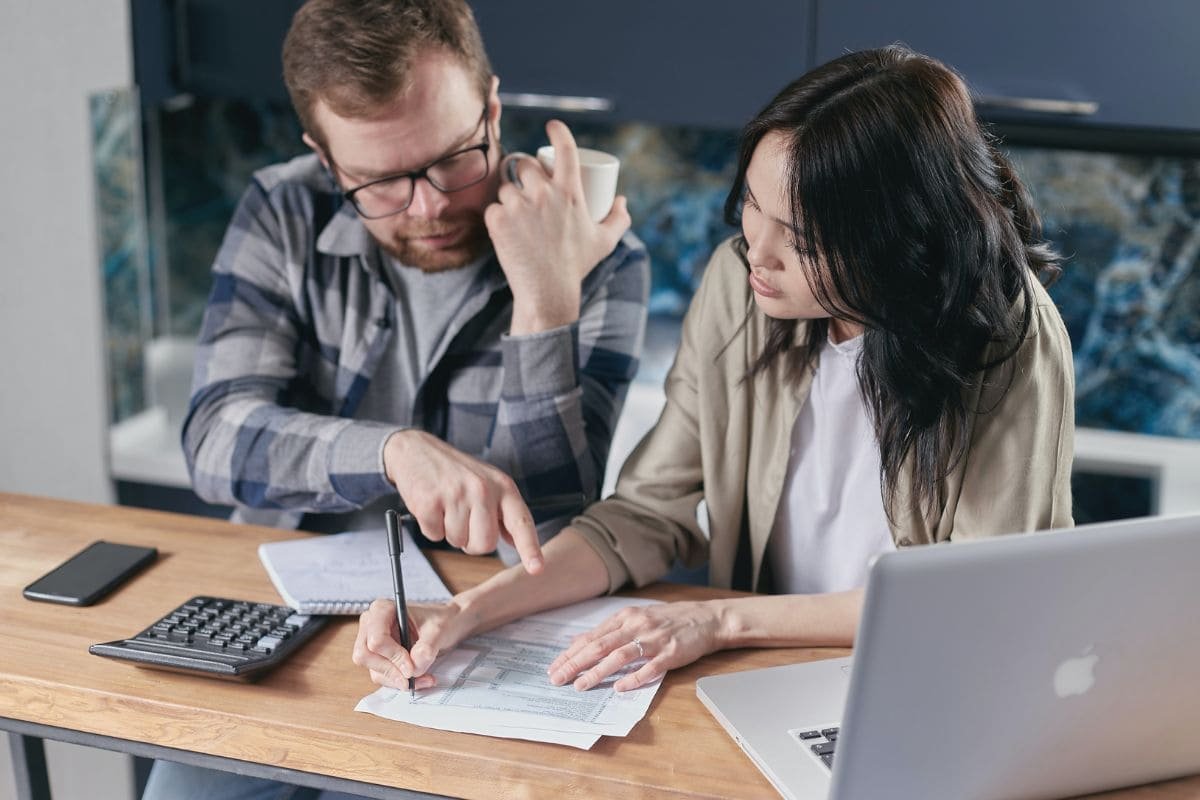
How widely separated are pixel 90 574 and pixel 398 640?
37 centimetres

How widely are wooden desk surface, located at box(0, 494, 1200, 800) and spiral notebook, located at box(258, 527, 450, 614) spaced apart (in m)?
0.02

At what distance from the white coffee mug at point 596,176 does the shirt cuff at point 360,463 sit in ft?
1.28

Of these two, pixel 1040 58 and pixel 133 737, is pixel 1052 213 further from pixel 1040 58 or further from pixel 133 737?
pixel 133 737

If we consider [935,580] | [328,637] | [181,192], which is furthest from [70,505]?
[181,192]

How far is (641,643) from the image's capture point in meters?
1.19

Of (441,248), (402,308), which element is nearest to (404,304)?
(402,308)

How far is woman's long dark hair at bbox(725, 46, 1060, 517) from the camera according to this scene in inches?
46.9

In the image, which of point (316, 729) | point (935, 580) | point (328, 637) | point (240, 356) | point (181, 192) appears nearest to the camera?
point (935, 580)

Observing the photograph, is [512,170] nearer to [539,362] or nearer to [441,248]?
[441,248]

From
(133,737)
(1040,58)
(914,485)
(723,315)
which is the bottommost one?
(133,737)

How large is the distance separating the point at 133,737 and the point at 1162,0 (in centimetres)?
178

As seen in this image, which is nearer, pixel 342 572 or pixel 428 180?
pixel 342 572

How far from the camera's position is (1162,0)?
76.9 inches

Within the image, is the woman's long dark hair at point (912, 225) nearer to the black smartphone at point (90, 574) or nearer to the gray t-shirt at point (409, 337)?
the gray t-shirt at point (409, 337)
